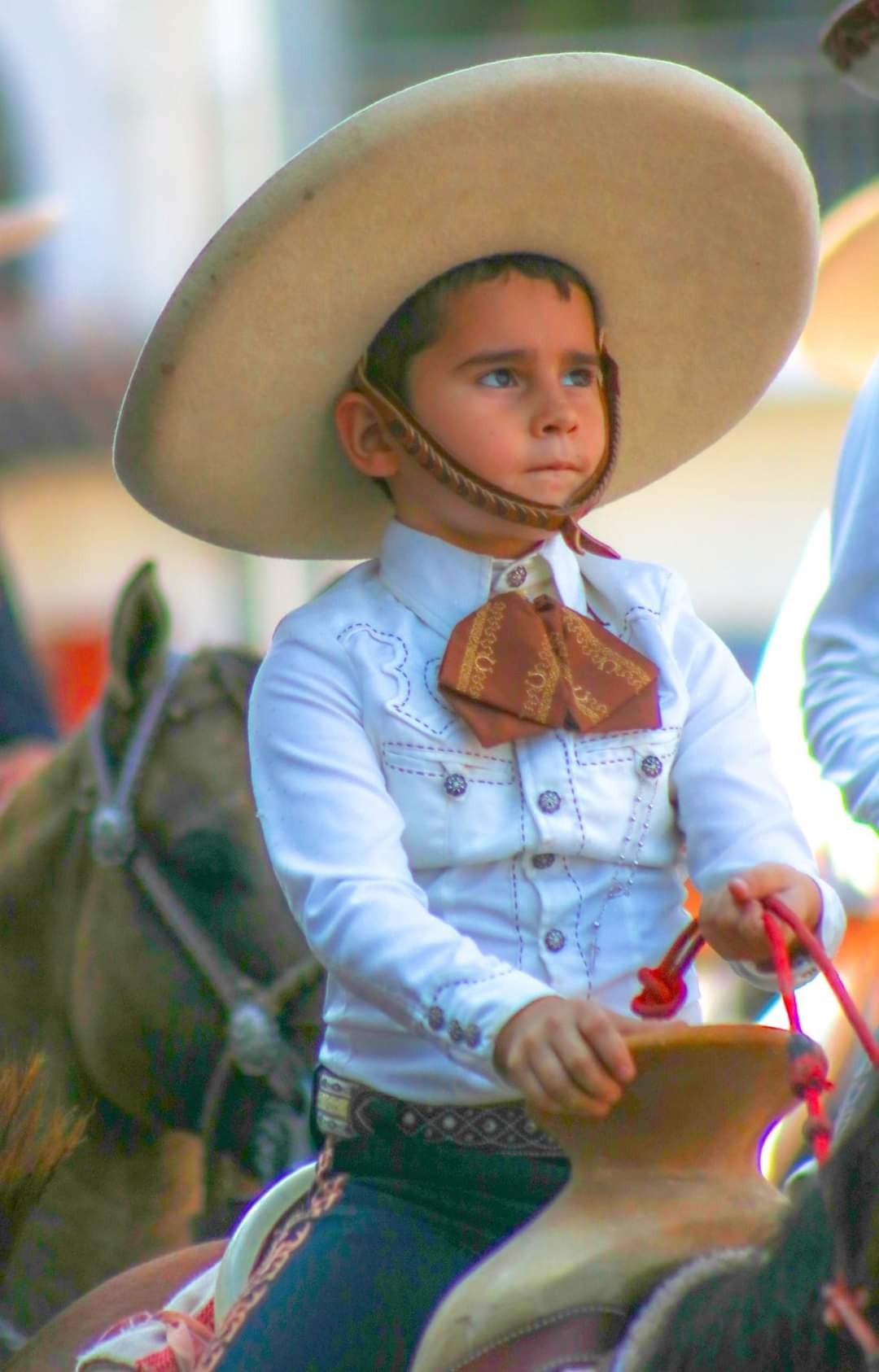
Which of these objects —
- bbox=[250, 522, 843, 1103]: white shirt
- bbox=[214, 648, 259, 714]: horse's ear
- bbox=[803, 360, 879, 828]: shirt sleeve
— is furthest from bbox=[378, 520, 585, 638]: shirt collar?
bbox=[214, 648, 259, 714]: horse's ear

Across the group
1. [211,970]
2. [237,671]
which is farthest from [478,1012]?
[237,671]

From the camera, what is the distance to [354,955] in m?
2.01

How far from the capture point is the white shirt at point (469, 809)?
2131 mm

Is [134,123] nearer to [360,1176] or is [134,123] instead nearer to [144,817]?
[144,817]

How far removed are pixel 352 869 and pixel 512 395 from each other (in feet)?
1.76

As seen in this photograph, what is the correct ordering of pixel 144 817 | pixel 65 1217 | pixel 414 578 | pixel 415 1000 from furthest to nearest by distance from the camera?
1. pixel 144 817
2. pixel 65 1217
3. pixel 414 578
4. pixel 415 1000

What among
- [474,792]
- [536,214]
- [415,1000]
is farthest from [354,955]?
[536,214]

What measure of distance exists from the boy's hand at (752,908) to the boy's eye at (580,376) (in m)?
0.58

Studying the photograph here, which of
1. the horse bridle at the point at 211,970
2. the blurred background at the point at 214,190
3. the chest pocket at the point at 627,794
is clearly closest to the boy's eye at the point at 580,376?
the chest pocket at the point at 627,794

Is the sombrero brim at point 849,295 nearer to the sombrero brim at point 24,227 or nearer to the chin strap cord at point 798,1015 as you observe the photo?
the sombrero brim at point 24,227

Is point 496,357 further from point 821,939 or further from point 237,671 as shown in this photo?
point 237,671

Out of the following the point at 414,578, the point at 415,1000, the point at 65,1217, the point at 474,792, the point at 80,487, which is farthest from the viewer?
the point at 80,487

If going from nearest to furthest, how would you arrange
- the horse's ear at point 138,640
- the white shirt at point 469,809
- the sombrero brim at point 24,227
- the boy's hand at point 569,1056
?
the boy's hand at point 569,1056 → the white shirt at point 469,809 → the horse's ear at point 138,640 → the sombrero brim at point 24,227

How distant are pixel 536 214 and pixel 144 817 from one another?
1.52 meters
